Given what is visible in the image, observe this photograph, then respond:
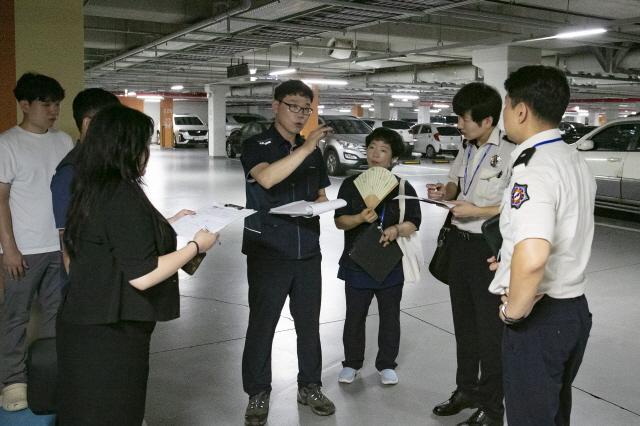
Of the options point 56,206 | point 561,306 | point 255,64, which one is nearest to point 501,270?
point 561,306

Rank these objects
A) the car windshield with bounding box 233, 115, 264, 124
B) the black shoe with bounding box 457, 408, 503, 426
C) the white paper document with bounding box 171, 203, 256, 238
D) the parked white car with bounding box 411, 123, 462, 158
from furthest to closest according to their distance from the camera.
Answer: the car windshield with bounding box 233, 115, 264, 124
the parked white car with bounding box 411, 123, 462, 158
the black shoe with bounding box 457, 408, 503, 426
the white paper document with bounding box 171, 203, 256, 238

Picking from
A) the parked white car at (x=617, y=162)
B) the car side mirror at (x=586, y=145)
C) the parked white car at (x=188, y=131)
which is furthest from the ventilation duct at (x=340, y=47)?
the parked white car at (x=188, y=131)

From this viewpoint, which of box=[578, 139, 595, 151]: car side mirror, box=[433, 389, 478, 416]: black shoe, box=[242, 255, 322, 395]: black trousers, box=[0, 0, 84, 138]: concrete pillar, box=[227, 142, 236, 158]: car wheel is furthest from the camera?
box=[227, 142, 236, 158]: car wheel

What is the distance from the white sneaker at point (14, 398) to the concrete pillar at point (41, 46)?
1.95m

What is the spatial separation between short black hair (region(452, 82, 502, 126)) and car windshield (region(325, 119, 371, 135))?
12.9m

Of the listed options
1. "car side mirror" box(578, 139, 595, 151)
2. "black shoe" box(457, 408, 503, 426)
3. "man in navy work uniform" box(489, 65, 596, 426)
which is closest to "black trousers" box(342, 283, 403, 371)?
"black shoe" box(457, 408, 503, 426)

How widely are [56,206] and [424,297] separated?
3.54 metres

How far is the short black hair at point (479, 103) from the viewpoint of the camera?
109 inches

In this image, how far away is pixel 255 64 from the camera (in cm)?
1852

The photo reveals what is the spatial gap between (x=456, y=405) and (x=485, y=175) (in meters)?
1.23

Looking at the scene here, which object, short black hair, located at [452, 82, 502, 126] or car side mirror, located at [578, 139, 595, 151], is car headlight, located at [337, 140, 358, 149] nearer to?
car side mirror, located at [578, 139, 595, 151]

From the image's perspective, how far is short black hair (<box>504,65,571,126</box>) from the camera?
182cm

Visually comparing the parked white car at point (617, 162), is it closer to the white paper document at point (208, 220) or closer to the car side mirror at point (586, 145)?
the car side mirror at point (586, 145)

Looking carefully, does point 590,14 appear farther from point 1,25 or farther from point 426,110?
point 426,110
